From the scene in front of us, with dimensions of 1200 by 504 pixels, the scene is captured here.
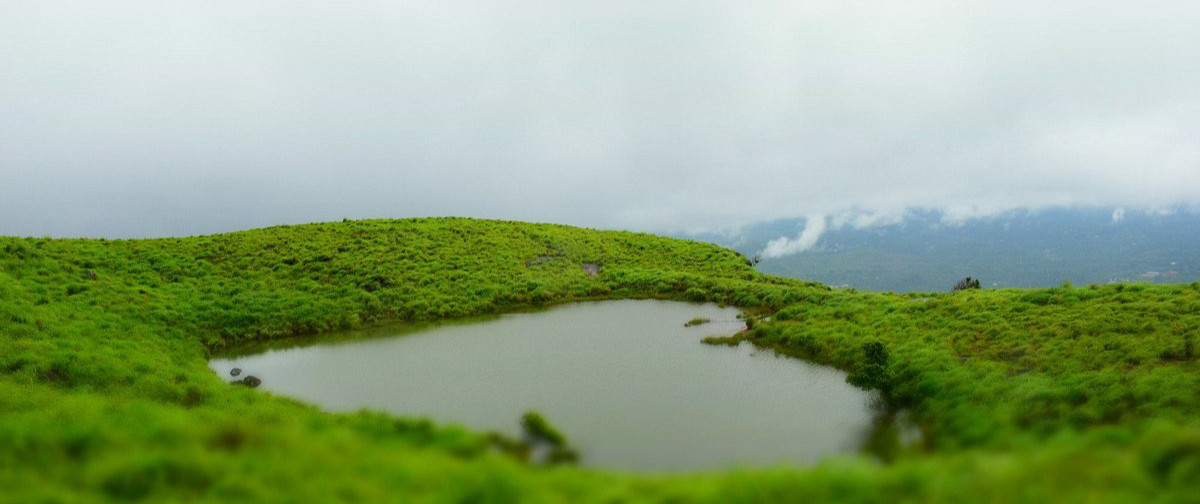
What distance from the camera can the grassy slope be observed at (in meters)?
6.93

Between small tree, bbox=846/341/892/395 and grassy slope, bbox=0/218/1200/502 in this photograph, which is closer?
grassy slope, bbox=0/218/1200/502

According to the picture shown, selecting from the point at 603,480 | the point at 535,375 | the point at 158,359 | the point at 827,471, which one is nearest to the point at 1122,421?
the point at 827,471

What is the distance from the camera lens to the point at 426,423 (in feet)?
37.0

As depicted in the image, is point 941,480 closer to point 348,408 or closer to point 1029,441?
point 1029,441

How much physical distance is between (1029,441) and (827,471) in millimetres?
4435

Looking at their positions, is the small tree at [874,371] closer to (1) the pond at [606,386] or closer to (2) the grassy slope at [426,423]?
(2) the grassy slope at [426,423]

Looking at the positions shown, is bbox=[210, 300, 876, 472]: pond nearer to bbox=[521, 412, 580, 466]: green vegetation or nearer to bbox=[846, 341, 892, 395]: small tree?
bbox=[521, 412, 580, 466]: green vegetation

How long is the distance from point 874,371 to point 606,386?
321 inches

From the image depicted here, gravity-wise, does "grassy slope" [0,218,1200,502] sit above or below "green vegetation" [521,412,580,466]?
above

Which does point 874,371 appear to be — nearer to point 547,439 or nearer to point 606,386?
point 606,386

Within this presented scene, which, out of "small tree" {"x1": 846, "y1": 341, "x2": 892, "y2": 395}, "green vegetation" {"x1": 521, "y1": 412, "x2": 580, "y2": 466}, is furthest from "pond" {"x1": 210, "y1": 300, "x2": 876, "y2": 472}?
"small tree" {"x1": 846, "y1": 341, "x2": 892, "y2": 395}

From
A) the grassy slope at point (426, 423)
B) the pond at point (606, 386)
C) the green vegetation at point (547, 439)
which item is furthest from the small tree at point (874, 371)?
the green vegetation at point (547, 439)

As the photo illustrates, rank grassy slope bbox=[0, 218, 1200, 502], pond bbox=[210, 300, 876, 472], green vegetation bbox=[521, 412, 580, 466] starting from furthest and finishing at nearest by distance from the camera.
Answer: pond bbox=[210, 300, 876, 472] → green vegetation bbox=[521, 412, 580, 466] → grassy slope bbox=[0, 218, 1200, 502]

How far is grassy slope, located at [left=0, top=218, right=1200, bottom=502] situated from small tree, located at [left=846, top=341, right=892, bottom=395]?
18.0 inches
